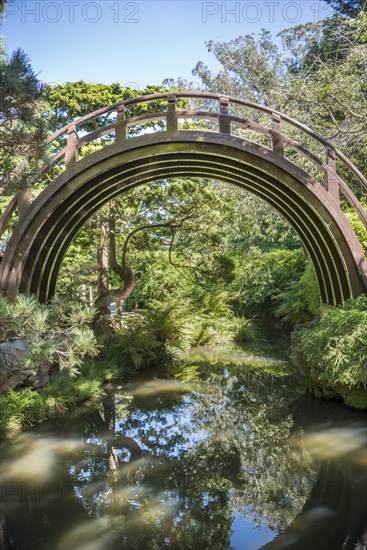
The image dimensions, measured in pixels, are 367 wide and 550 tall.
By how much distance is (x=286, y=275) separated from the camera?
1848cm

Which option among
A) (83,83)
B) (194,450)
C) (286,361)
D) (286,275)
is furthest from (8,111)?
(286,275)

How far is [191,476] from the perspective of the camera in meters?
5.41

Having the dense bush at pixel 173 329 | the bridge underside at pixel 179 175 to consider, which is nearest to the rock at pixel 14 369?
the bridge underside at pixel 179 175

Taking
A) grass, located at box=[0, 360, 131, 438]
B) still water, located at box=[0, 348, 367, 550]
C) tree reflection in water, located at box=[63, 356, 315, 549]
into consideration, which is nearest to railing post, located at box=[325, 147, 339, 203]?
still water, located at box=[0, 348, 367, 550]

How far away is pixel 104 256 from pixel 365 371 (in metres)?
7.34

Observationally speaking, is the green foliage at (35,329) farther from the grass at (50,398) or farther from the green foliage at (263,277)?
the green foliage at (263,277)

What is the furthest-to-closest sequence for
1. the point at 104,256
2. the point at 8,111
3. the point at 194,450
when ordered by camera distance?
the point at 104,256 < the point at 194,450 < the point at 8,111

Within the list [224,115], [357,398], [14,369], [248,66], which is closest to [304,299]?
[357,398]

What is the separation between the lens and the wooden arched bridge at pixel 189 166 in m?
8.00

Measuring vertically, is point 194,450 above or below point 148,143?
below

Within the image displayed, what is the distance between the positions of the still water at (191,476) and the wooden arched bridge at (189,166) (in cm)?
240

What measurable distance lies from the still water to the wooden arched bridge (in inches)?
94.6

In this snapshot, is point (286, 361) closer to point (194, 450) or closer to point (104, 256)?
point (104, 256)

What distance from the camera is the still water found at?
13.8 feet
